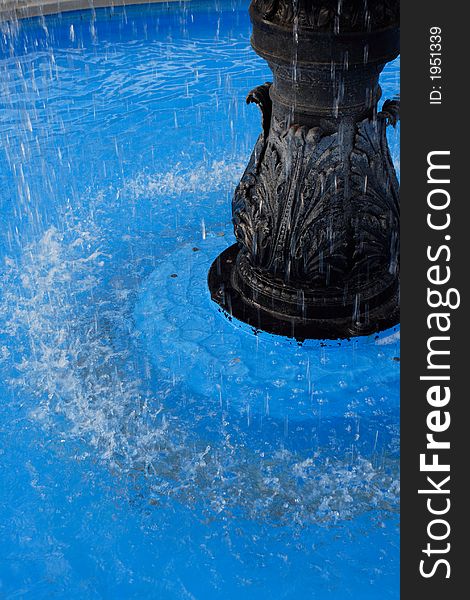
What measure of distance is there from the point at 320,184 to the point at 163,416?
1.53 m

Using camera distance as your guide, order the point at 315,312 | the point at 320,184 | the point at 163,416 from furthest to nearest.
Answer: the point at 315,312
the point at 320,184
the point at 163,416

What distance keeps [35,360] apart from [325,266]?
1802 mm

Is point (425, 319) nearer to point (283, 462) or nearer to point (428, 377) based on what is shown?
point (428, 377)

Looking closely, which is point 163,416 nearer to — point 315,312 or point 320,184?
point 315,312

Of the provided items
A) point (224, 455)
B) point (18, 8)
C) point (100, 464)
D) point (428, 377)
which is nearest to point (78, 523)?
point (100, 464)

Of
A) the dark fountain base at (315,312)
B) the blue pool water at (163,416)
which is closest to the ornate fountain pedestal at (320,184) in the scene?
the dark fountain base at (315,312)

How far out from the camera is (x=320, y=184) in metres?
3.79

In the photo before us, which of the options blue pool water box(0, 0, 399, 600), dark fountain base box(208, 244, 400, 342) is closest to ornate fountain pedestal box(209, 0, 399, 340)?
dark fountain base box(208, 244, 400, 342)

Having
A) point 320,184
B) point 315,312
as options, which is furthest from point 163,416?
point 320,184

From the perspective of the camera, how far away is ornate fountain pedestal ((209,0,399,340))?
337cm

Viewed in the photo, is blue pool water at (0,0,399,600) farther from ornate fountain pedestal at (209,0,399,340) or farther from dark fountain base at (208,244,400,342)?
ornate fountain pedestal at (209,0,399,340)

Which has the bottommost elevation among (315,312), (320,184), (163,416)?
Answer: (163,416)

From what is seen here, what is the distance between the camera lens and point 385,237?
13.0 feet

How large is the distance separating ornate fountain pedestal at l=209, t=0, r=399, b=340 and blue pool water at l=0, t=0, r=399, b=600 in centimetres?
22
